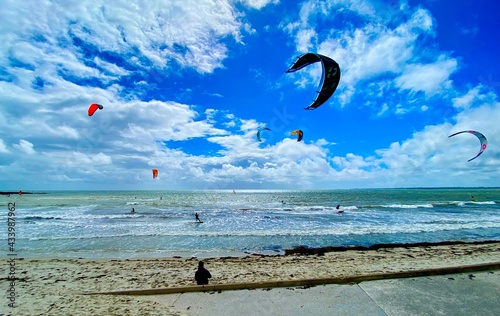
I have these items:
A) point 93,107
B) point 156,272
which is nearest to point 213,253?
point 156,272

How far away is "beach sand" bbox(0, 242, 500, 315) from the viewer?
533 centimetres

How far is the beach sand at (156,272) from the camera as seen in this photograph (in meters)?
5.33

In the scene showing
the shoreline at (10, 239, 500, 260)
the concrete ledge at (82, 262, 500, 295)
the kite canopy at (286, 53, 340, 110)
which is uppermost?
the kite canopy at (286, 53, 340, 110)

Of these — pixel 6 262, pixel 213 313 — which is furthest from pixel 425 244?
pixel 6 262

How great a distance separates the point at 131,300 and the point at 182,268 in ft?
11.7

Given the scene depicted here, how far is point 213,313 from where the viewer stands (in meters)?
4.71

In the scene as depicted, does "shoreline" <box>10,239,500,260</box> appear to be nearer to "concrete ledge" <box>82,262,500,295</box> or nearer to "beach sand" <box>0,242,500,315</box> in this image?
"beach sand" <box>0,242,500,315</box>

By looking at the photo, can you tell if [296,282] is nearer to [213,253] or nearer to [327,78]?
[327,78]

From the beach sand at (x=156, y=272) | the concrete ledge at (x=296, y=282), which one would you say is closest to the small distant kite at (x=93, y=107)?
the beach sand at (x=156, y=272)

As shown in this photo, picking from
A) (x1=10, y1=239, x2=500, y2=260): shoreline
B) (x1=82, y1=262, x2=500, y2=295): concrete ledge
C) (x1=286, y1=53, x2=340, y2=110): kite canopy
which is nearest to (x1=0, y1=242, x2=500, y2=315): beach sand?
(x1=82, y1=262, x2=500, y2=295): concrete ledge

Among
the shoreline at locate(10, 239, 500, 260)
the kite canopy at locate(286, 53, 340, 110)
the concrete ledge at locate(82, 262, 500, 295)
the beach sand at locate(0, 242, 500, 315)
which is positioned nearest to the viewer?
the beach sand at locate(0, 242, 500, 315)

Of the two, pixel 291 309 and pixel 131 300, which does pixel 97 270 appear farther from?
pixel 291 309

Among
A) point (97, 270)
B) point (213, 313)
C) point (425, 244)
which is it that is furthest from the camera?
point (425, 244)

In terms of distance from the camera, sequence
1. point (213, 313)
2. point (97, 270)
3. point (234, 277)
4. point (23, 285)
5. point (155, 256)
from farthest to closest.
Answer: point (155, 256), point (97, 270), point (234, 277), point (23, 285), point (213, 313)
